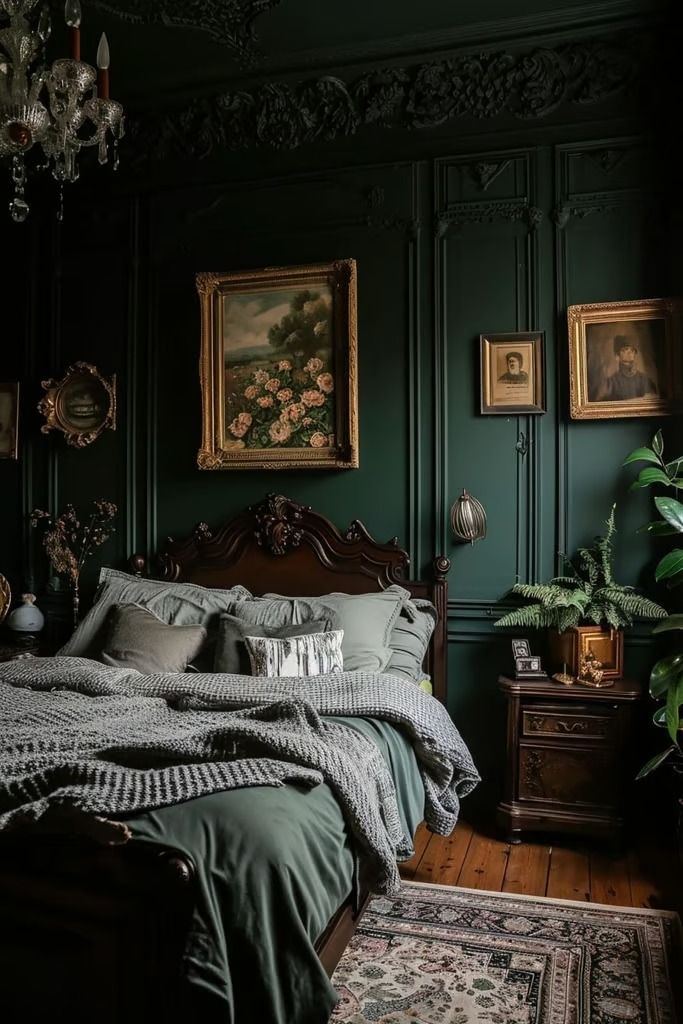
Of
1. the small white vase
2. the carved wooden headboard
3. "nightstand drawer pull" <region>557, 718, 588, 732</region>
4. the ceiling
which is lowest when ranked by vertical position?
"nightstand drawer pull" <region>557, 718, 588, 732</region>

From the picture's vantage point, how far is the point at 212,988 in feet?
4.91

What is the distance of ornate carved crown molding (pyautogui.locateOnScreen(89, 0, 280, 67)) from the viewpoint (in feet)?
11.6

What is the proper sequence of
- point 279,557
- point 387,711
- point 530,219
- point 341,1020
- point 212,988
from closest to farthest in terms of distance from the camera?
point 212,988
point 341,1020
point 387,711
point 530,219
point 279,557

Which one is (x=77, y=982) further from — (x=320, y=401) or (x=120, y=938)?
(x=320, y=401)

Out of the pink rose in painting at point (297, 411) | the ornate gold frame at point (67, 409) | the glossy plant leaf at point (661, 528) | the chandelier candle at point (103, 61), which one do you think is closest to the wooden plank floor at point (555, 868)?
the glossy plant leaf at point (661, 528)

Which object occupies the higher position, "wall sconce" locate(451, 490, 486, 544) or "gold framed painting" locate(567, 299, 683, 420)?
"gold framed painting" locate(567, 299, 683, 420)

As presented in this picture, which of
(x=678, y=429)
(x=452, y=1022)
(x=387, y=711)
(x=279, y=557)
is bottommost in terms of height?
(x=452, y=1022)

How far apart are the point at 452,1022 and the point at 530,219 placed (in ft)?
10.6

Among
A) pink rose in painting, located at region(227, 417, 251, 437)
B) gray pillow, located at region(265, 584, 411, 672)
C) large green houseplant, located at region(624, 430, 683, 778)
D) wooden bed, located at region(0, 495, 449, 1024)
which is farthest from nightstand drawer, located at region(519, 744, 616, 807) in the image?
wooden bed, located at region(0, 495, 449, 1024)

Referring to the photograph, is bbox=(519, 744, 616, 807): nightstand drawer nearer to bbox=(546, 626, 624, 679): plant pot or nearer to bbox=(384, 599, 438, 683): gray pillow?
bbox=(546, 626, 624, 679): plant pot

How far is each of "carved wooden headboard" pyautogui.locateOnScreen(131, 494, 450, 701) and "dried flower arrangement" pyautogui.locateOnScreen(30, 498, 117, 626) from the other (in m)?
→ 0.41

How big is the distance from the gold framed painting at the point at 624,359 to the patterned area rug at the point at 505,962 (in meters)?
2.04

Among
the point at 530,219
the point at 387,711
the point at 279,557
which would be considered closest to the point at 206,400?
the point at 279,557

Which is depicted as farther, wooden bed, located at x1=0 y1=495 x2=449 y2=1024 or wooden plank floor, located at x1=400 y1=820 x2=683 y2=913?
wooden plank floor, located at x1=400 y1=820 x2=683 y2=913
